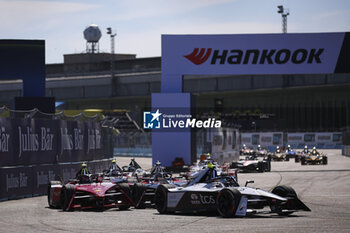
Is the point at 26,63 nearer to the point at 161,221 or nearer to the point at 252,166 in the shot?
the point at 252,166

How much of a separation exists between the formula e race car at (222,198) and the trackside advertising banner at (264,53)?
972 inches

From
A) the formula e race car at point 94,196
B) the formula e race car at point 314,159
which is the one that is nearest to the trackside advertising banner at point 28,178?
the formula e race car at point 94,196

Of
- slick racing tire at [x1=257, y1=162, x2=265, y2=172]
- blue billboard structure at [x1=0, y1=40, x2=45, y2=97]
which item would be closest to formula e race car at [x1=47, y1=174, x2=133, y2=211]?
blue billboard structure at [x1=0, y1=40, x2=45, y2=97]

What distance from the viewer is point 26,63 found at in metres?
32.2

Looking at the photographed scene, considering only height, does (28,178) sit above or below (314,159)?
above

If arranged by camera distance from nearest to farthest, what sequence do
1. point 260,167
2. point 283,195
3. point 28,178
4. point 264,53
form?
point 283,195, point 28,178, point 260,167, point 264,53

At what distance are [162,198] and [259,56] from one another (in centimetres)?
2542

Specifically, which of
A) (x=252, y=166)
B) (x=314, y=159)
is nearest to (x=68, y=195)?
(x=252, y=166)

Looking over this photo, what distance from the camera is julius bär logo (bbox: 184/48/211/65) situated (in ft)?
136

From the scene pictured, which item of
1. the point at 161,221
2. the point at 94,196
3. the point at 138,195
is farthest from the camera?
the point at 138,195

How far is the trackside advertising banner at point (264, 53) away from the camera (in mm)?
41250

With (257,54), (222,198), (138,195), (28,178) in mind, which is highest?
(257,54)

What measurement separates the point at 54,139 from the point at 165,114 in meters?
16.7

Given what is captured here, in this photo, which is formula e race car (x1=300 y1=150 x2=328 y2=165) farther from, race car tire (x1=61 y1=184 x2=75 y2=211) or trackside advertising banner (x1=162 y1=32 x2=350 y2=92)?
race car tire (x1=61 y1=184 x2=75 y2=211)
